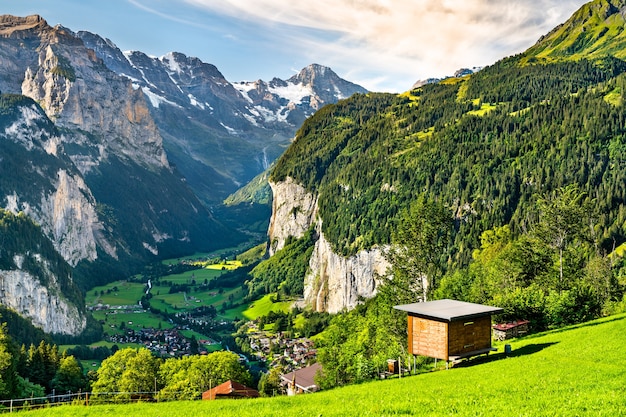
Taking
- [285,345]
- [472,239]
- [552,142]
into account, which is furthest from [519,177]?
[285,345]

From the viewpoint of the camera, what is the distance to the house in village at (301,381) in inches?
3605

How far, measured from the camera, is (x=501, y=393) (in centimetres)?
2914

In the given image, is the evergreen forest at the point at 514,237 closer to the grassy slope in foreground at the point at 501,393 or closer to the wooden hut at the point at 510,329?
the wooden hut at the point at 510,329

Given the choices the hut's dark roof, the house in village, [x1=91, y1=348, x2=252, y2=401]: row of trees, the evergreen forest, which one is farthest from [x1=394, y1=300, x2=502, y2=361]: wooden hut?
[x1=91, y1=348, x2=252, y2=401]: row of trees

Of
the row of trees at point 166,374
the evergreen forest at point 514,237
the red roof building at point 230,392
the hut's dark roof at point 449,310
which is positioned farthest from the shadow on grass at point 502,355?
the row of trees at point 166,374

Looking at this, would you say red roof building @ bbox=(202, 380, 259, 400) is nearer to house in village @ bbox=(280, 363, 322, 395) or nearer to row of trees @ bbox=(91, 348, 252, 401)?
row of trees @ bbox=(91, 348, 252, 401)

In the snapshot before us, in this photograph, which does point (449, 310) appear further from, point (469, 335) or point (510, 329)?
point (510, 329)

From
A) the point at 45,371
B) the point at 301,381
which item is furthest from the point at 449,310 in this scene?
the point at 45,371

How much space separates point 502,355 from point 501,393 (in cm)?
2104

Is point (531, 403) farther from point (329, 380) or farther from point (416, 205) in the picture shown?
point (329, 380)

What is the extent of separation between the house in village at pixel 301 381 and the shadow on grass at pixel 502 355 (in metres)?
43.4

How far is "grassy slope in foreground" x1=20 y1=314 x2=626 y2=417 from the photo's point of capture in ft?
81.7

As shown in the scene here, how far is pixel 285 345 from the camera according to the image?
173 metres

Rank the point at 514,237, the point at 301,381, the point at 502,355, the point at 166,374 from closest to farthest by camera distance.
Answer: the point at 502,355 < the point at 301,381 < the point at 166,374 < the point at 514,237
